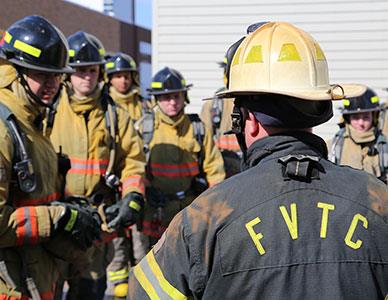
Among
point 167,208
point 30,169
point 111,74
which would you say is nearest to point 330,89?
point 30,169

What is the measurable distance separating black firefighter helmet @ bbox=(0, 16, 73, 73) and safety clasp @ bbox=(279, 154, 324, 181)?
1948 mm

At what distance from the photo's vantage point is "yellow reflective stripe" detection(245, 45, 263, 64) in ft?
6.20

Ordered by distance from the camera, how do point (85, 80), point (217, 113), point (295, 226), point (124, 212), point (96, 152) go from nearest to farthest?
point (295, 226) → point (124, 212) → point (96, 152) → point (85, 80) → point (217, 113)

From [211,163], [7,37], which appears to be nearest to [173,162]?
[211,163]

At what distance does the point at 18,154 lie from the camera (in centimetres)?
307

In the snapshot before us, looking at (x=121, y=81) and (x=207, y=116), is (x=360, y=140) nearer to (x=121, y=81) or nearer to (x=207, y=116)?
(x=207, y=116)

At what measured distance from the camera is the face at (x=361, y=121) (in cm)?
609

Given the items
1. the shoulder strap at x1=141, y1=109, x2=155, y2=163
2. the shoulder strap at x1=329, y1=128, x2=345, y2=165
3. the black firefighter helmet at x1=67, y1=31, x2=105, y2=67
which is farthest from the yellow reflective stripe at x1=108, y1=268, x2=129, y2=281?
the shoulder strap at x1=329, y1=128, x2=345, y2=165

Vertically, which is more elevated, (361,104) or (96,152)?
(361,104)

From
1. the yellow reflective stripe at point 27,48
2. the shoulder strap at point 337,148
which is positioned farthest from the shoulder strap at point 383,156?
the yellow reflective stripe at point 27,48

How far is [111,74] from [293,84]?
661 cm

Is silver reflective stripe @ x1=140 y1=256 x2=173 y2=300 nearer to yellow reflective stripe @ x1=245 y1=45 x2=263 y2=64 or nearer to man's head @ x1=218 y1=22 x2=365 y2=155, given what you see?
man's head @ x1=218 y1=22 x2=365 y2=155

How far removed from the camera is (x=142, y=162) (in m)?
5.08

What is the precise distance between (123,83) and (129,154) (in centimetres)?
327
